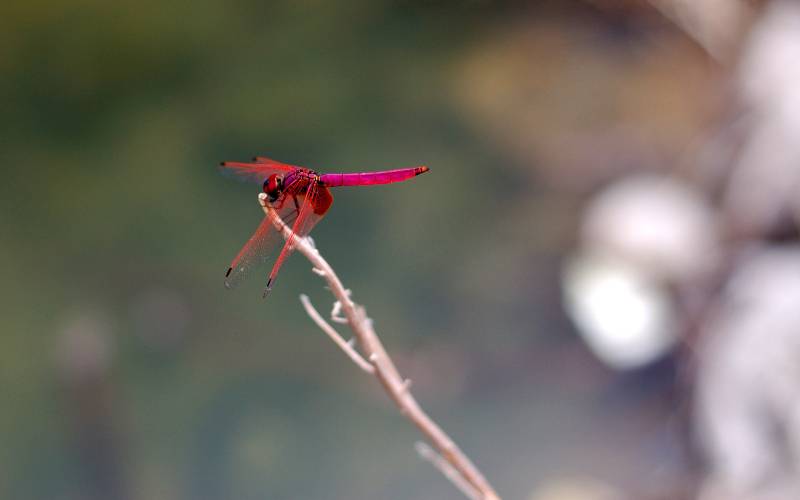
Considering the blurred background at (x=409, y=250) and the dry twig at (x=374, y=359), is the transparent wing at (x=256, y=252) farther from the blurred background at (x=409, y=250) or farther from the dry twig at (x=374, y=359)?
the blurred background at (x=409, y=250)

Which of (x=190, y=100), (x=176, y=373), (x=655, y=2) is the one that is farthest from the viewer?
(x=655, y=2)

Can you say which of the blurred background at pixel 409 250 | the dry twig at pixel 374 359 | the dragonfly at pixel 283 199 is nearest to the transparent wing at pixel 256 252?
the dragonfly at pixel 283 199

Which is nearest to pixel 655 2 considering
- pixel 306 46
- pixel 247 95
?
pixel 306 46

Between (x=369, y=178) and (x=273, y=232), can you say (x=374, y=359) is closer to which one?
(x=273, y=232)

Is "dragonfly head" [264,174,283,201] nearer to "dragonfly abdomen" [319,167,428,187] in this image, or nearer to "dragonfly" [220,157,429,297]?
"dragonfly" [220,157,429,297]

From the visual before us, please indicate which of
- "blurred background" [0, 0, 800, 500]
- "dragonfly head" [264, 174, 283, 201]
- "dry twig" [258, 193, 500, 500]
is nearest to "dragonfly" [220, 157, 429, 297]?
"dragonfly head" [264, 174, 283, 201]

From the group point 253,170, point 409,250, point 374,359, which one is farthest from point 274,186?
point 409,250

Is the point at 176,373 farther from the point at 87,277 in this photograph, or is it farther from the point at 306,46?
the point at 306,46
